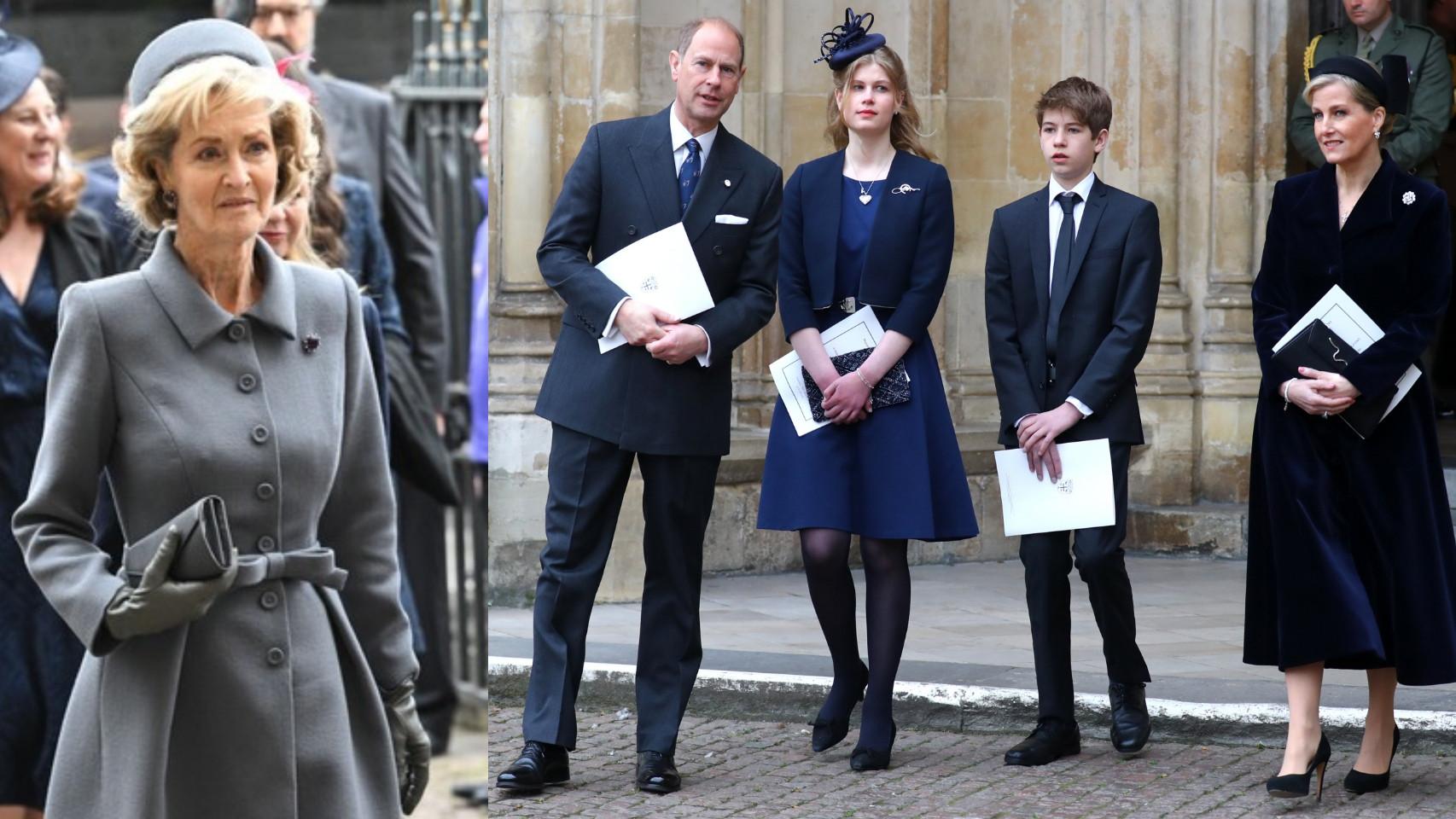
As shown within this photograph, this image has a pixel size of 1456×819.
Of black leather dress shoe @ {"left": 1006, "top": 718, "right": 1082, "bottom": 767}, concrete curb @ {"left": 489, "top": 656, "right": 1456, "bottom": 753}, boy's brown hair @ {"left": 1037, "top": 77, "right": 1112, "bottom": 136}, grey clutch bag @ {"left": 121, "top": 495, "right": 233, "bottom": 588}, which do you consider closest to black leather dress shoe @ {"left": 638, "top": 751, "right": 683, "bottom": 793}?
black leather dress shoe @ {"left": 1006, "top": 718, "right": 1082, "bottom": 767}

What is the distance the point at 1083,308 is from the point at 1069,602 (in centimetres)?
82

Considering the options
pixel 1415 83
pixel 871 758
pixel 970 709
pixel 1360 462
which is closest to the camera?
pixel 1360 462

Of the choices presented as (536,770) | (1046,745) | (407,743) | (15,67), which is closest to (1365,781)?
(1046,745)

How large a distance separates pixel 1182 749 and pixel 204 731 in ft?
11.9

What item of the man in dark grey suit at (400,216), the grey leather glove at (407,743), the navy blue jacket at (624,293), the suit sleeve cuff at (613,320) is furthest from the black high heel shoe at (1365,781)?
the grey leather glove at (407,743)

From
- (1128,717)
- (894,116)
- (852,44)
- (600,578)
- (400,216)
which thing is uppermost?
(852,44)

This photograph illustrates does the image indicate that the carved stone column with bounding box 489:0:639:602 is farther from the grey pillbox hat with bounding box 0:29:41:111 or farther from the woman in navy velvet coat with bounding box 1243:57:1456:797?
the grey pillbox hat with bounding box 0:29:41:111

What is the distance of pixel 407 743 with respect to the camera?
3477 mm

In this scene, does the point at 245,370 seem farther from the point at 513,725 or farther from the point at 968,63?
the point at 968,63

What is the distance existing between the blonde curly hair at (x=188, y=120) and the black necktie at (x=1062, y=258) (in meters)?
3.22

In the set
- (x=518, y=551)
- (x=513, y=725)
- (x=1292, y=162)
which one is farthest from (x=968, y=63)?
(x=513, y=725)

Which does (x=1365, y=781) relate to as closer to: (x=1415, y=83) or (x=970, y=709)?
(x=970, y=709)

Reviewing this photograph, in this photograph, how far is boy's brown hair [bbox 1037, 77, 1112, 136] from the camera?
6.01 m

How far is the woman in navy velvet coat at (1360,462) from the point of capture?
5.49 metres
